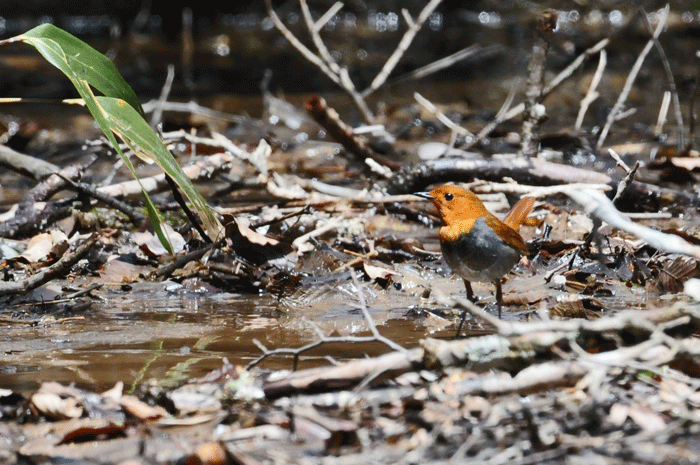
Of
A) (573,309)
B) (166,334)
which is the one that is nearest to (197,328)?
(166,334)

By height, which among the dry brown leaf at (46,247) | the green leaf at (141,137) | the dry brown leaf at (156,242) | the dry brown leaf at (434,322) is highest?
the green leaf at (141,137)

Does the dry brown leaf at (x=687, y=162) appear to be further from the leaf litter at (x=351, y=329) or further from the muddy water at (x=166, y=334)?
the muddy water at (x=166, y=334)

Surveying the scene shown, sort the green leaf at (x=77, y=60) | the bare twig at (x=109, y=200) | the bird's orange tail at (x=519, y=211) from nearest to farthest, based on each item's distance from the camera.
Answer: the green leaf at (x=77, y=60), the bird's orange tail at (x=519, y=211), the bare twig at (x=109, y=200)

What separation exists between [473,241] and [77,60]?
6.19ft

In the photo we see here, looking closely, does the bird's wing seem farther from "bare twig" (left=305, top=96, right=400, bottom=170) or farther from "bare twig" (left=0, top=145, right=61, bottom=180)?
"bare twig" (left=0, top=145, right=61, bottom=180)

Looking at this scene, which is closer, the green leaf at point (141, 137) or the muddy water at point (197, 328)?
the muddy water at point (197, 328)

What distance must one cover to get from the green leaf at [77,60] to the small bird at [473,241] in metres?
1.49

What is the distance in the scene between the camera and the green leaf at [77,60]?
3.36 meters

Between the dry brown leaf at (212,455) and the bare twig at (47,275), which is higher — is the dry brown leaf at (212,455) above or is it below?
below

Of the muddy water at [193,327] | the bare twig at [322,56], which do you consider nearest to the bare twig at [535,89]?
the muddy water at [193,327]

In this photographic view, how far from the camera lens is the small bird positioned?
3.54 metres

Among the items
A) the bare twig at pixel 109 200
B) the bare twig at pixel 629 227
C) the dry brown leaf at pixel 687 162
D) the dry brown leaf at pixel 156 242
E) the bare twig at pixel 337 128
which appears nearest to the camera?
the bare twig at pixel 629 227

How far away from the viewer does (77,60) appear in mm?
3453

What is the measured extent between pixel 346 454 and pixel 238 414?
0.41m
